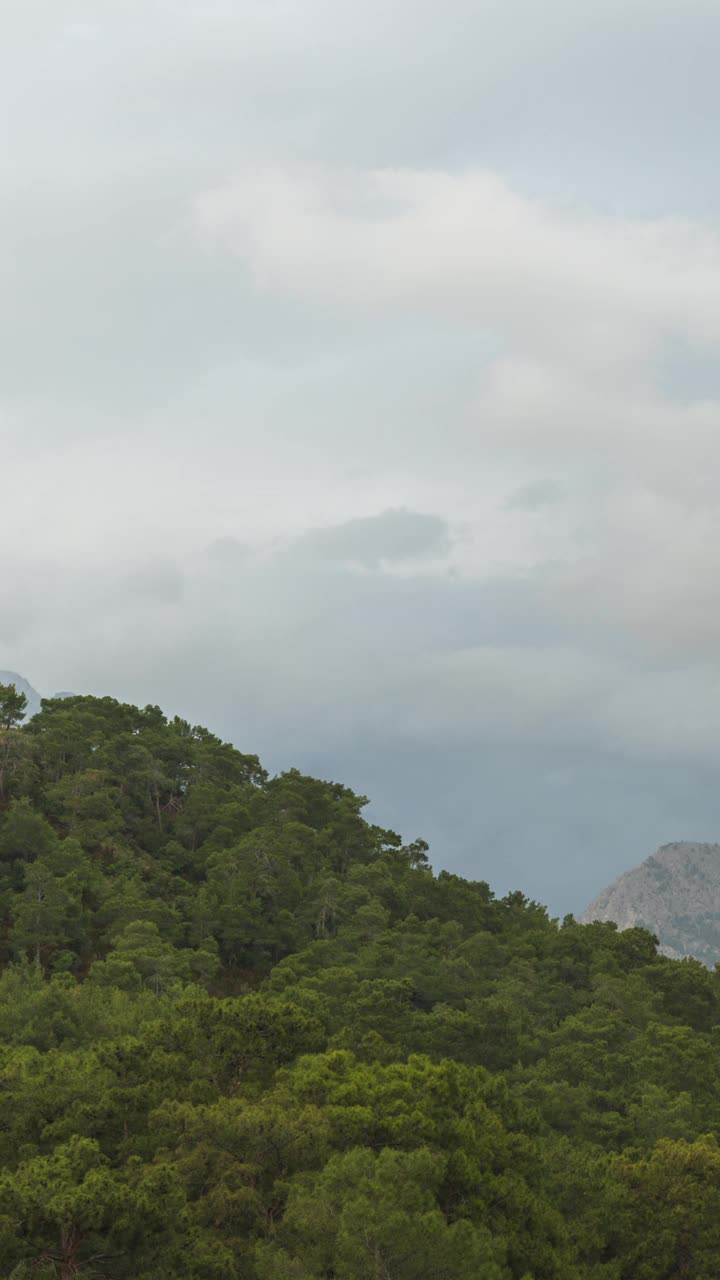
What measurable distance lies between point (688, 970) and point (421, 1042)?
154 ft

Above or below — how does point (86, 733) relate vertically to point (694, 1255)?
above

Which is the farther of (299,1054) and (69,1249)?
(299,1054)

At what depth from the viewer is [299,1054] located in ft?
149

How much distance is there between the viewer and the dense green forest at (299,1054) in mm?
32875

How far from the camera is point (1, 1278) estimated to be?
3048 centimetres

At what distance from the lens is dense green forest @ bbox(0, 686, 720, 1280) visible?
108ft

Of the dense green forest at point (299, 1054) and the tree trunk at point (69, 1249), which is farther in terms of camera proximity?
the dense green forest at point (299, 1054)

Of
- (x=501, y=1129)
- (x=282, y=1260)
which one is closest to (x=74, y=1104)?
(x=282, y=1260)

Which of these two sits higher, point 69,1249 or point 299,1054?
point 299,1054

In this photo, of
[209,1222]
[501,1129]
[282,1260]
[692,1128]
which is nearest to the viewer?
[282,1260]

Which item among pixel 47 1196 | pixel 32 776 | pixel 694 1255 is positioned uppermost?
pixel 32 776

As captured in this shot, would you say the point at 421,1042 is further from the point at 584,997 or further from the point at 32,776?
the point at 32,776

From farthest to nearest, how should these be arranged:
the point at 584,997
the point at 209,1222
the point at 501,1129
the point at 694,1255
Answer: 1. the point at 584,997
2. the point at 694,1255
3. the point at 501,1129
4. the point at 209,1222

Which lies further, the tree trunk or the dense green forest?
the dense green forest
